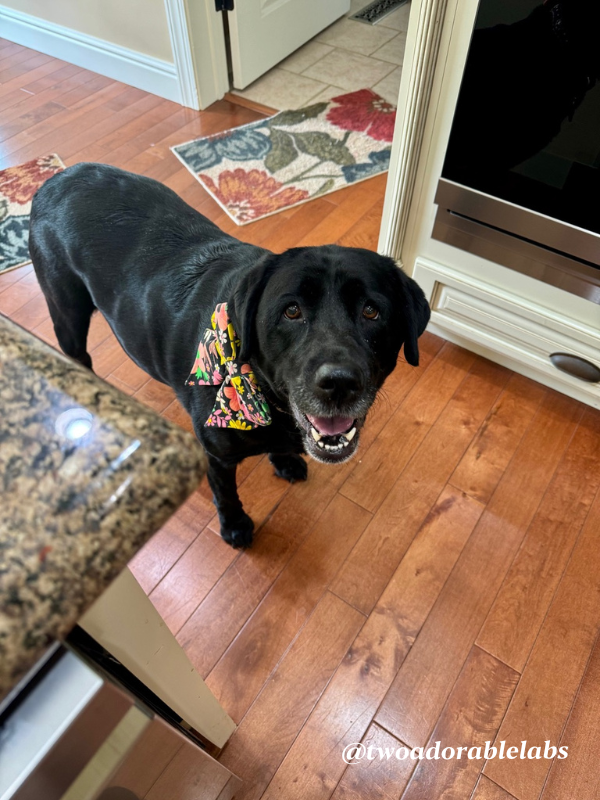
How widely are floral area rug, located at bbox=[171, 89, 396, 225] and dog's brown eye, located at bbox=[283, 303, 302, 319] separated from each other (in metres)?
1.42

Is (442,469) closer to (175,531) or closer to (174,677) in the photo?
(175,531)

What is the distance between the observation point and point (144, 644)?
25.1 inches

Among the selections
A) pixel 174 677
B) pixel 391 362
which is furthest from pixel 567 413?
pixel 174 677

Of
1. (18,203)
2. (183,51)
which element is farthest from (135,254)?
(183,51)

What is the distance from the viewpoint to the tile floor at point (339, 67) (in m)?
3.05

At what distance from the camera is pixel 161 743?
54 centimetres

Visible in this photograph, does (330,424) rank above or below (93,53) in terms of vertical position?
above

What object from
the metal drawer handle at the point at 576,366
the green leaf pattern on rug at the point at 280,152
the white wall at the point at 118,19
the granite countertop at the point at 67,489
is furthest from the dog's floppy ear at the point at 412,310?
the white wall at the point at 118,19

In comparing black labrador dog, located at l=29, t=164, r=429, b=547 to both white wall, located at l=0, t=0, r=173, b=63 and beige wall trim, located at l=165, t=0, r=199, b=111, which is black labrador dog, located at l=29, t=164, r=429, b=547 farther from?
white wall, located at l=0, t=0, r=173, b=63

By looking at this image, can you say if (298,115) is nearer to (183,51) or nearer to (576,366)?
(183,51)

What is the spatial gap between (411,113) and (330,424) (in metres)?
0.98

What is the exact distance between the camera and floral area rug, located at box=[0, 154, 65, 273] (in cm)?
230

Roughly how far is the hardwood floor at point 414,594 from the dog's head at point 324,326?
492mm

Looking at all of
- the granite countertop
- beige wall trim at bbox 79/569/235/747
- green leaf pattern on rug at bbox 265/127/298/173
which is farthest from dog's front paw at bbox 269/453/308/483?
green leaf pattern on rug at bbox 265/127/298/173
